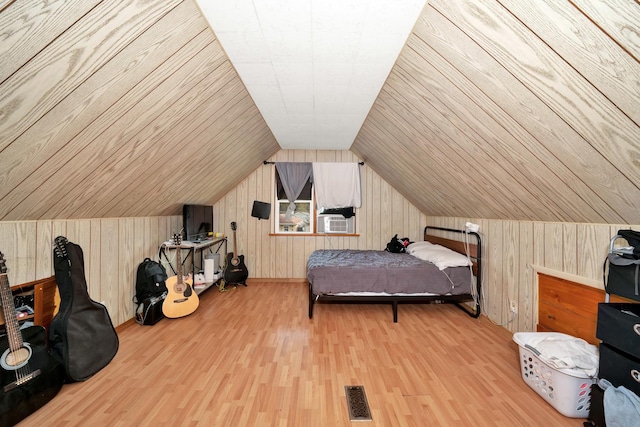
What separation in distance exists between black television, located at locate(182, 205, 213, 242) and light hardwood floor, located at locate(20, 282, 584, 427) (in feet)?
4.33

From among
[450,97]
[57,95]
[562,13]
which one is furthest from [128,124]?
[562,13]

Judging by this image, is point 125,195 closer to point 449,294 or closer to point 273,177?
point 273,177

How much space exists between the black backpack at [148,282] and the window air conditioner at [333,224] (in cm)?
281

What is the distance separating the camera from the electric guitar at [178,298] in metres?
3.30

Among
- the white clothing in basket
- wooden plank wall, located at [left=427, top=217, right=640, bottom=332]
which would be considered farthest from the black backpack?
wooden plank wall, located at [left=427, top=217, right=640, bottom=332]

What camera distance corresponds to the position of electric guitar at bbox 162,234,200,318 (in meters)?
3.30

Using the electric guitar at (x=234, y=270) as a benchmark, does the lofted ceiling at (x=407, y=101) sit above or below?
above

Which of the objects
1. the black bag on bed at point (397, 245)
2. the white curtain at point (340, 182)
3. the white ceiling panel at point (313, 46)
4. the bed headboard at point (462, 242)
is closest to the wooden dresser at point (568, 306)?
the bed headboard at point (462, 242)

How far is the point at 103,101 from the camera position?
1.72 metres

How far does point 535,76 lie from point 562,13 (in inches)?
13.6

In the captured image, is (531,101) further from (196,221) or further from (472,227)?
(196,221)

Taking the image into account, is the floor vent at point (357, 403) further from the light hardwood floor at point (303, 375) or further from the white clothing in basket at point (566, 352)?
the white clothing in basket at point (566, 352)

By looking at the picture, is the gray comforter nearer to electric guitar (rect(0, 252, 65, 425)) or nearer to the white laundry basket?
the white laundry basket

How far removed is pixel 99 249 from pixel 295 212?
313cm
